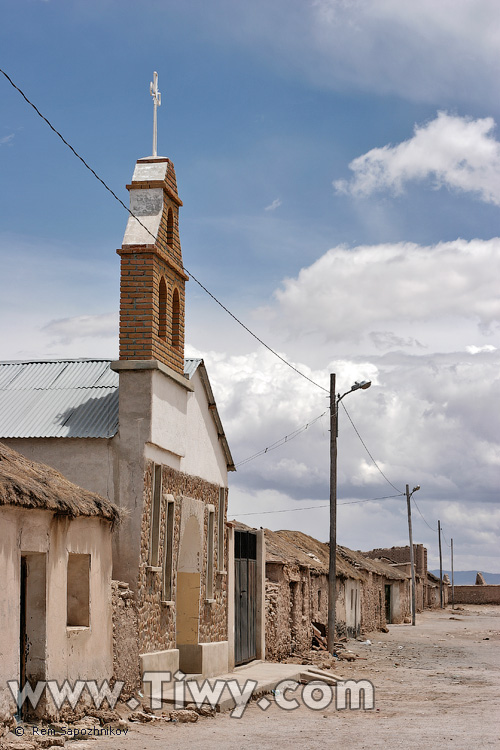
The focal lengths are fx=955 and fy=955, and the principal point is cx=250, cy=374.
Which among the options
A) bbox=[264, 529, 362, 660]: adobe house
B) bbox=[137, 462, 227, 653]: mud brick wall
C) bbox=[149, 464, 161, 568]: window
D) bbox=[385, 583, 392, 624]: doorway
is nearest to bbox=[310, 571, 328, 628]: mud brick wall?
bbox=[264, 529, 362, 660]: adobe house

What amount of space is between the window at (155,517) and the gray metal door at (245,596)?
5865mm

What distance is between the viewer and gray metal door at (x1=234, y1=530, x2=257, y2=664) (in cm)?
2198

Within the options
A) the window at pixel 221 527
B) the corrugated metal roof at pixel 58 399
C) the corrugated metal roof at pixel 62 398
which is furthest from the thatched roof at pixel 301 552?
the corrugated metal roof at pixel 58 399

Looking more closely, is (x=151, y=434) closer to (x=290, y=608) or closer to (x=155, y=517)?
(x=155, y=517)

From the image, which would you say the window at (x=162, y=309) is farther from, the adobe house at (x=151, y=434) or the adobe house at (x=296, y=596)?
the adobe house at (x=296, y=596)

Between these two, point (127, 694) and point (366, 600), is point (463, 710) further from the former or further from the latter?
point (366, 600)

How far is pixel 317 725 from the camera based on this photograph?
1389 cm

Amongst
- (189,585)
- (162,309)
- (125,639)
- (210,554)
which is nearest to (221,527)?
(210,554)

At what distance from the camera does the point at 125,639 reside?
49.2 ft

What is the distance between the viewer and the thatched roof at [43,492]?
11.5 m

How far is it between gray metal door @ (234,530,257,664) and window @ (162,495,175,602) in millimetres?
4888

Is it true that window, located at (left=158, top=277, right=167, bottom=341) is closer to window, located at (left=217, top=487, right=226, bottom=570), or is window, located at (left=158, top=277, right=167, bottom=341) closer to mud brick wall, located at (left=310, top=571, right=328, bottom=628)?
window, located at (left=217, top=487, right=226, bottom=570)

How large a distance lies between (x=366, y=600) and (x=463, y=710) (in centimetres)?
2714

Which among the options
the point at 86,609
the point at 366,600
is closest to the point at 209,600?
the point at 86,609
